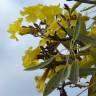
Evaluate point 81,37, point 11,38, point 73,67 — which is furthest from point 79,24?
point 11,38

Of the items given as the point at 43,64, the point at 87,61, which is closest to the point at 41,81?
the point at 43,64

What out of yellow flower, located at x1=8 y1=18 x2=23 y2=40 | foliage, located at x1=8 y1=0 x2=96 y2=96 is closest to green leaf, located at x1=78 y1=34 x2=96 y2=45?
foliage, located at x1=8 y1=0 x2=96 y2=96

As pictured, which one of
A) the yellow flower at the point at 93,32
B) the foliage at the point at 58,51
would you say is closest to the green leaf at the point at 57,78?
the foliage at the point at 58,51

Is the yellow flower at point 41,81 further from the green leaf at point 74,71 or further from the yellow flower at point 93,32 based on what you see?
the yellow flower at point 93,32

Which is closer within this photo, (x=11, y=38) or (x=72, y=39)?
(x=72, y=39)

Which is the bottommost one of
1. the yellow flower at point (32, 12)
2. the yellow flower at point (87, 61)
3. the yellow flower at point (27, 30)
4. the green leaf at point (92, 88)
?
the green leaf at point (92, 88)

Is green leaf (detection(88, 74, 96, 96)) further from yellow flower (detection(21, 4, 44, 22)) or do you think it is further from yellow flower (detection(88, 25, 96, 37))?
yellow flower (detection(21, 4, 44, 22))

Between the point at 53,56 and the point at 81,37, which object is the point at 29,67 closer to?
the point at 53,56

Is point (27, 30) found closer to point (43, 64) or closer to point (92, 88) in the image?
point (43, 64)

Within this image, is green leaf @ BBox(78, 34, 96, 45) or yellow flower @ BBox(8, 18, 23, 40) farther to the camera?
yellow flower @ BBox(8, 18, 23, 40)
